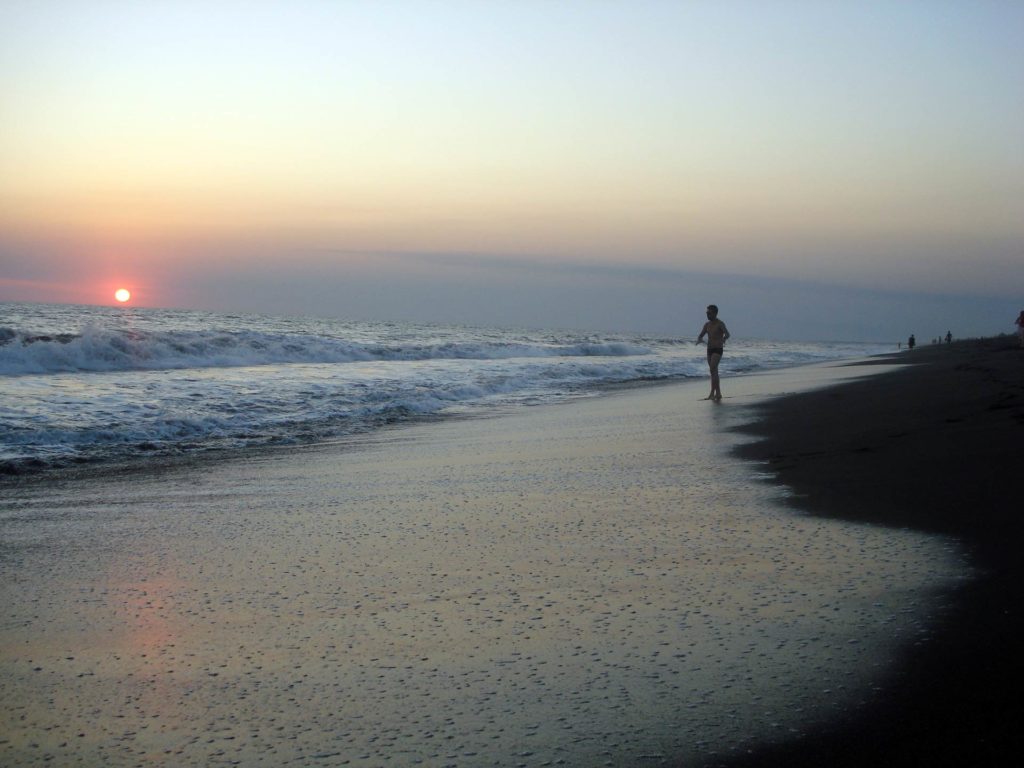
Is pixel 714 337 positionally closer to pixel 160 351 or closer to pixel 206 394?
pixel 206 394

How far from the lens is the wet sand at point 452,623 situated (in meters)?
2.35

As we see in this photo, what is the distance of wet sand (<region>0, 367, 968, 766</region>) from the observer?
2350 millimetres

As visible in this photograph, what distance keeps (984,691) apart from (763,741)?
29.3 inches

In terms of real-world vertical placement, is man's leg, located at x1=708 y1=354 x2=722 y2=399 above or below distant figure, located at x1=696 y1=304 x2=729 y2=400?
below

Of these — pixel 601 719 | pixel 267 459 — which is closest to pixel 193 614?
pixel 601 719

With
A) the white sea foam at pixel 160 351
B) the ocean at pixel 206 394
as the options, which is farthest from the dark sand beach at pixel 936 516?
the white sea foam at pixel 160 351

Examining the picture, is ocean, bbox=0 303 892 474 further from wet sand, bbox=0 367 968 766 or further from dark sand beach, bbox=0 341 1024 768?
wet sand, bbox=0 367 968 766

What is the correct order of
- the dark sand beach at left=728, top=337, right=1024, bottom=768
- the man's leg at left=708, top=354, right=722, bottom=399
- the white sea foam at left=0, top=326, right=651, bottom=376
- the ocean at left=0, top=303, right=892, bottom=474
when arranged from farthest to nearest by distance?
the white sea foam at left=0, top=326, right=651, bottom=376, the man's leg at left=708, top=354, right=722, bottom=399, the ocean at left=0, top=303, right=892, bottom=474, the dark sand beach at left=728, top=337, right=1024, bottom=768

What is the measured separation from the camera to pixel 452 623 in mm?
3264

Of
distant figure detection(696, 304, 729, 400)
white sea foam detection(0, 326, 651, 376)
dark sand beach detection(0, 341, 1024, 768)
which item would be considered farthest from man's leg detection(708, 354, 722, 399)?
white sea foam detection(0, 326, 651, 376)

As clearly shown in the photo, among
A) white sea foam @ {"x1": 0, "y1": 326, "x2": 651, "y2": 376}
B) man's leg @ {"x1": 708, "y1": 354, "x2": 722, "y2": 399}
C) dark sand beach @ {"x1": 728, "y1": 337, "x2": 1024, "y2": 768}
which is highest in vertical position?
white sea foam @ {"x1": 0, "y1": 326, "x2": 651, "y2": 376}

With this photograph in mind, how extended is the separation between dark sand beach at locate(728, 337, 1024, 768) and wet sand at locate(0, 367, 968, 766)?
111mm

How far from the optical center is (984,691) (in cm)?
245

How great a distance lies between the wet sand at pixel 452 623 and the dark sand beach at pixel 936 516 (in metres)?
0.11
